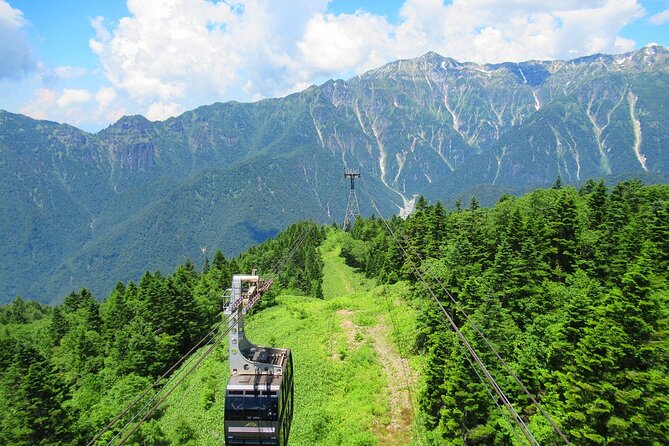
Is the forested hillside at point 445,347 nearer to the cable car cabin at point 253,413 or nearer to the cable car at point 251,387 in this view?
the cable car at point 251,387

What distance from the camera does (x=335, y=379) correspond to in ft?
146

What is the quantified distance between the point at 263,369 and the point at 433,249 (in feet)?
134

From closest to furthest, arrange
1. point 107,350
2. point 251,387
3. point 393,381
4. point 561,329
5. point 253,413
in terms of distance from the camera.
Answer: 1. point 253,413
2. point 251,387
3. point 561,329
4. point 393,381
5. point 107,350

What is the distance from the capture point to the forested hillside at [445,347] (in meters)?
24.2

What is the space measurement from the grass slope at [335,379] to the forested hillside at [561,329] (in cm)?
385

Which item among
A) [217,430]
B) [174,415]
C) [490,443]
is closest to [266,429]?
[490,443]

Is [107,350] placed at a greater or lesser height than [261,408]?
lesser

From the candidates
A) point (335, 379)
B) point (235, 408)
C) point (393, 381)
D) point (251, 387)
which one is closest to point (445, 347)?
point (393, 381)

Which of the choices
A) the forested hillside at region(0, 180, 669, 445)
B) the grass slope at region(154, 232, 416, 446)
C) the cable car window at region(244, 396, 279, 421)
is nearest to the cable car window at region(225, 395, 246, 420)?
the cable car window at region(244, 396, 279, 421)

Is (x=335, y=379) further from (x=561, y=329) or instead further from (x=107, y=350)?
(x=107, y=350)

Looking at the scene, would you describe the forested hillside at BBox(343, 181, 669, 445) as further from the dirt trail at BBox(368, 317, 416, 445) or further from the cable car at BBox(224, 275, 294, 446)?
the cable car at BBox(224, 275, 294, 446)

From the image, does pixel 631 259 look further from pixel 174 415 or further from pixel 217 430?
pixel 174 415

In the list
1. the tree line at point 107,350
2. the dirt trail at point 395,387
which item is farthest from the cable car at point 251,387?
the tree line at point 107,350

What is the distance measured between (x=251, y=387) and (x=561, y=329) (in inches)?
837
